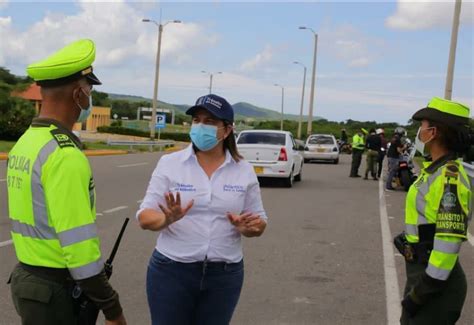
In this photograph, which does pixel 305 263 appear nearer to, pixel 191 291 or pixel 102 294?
pixel 191 291

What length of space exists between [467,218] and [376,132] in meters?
18.1

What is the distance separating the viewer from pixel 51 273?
2543mm

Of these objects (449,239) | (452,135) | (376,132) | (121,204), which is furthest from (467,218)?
(376,132)

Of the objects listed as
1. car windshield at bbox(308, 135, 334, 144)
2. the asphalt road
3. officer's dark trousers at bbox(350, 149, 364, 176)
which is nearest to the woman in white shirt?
the asphalt road

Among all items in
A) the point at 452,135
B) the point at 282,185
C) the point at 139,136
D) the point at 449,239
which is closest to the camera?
the point at 449,239

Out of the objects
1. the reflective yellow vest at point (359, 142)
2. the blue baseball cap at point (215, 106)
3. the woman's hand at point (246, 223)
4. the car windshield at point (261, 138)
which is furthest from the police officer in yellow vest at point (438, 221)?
the reflective yellow vest at point (359, 142)

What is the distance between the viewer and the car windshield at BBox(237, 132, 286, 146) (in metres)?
17.5

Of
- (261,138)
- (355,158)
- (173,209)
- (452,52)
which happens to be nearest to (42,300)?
(173,209)

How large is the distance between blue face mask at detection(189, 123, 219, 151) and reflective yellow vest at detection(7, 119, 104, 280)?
104cm

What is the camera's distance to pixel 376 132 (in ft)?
68.7

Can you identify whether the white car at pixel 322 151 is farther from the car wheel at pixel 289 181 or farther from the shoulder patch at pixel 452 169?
the shoulder patch at pixel 452 169

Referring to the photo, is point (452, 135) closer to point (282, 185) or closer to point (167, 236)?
point (167, 236)

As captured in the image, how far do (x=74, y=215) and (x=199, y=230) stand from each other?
3.39ft

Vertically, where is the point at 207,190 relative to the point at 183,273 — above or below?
above
